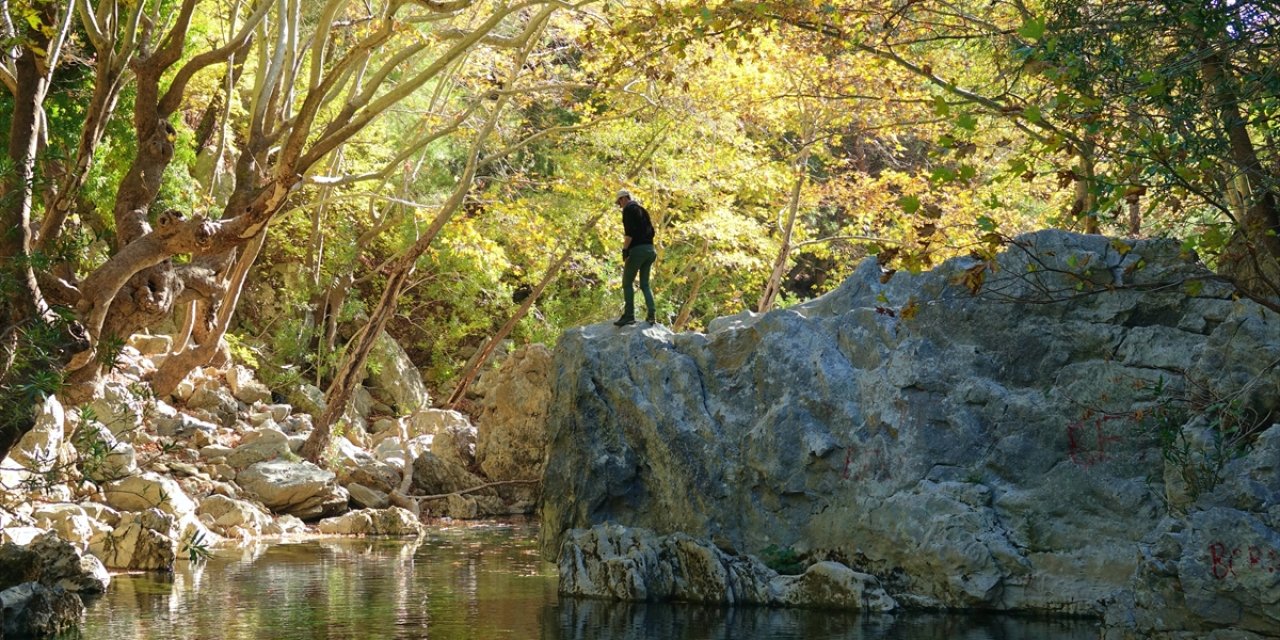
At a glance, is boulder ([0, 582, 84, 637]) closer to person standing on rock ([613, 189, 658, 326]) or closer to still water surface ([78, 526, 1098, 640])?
still water surface ([78, 526, 1098, 640])

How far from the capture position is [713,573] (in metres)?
11.9

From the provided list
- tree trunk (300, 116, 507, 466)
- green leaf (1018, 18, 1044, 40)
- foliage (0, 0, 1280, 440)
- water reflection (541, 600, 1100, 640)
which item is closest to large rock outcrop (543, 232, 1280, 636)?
water reflection (541, 600, 1100, 640)

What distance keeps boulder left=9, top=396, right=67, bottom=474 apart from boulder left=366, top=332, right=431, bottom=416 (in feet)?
43.2

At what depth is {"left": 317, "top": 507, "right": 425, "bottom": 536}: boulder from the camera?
18.6m

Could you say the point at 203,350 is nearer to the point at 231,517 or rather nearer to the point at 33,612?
the point at 231,517

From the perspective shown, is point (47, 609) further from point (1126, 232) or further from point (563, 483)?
point (1126, 232)

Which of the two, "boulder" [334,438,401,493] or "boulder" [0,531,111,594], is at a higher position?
"boulder" [334,438,401,493]

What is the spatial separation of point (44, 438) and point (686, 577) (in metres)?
7.37

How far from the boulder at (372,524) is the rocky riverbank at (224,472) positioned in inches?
0.8

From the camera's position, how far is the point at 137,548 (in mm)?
13648

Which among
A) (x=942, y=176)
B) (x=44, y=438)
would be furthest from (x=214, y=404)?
(x=942, y=176)

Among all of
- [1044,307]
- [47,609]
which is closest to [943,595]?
[1044,307]

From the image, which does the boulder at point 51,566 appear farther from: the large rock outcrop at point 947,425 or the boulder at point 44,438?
the large rock outcrop at point 947,425

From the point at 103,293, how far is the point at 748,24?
21.5 feet
